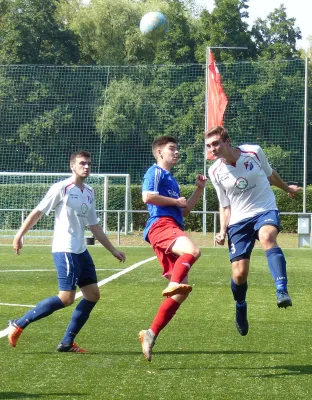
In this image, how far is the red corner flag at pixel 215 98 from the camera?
93.9ft

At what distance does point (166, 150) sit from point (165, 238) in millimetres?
817

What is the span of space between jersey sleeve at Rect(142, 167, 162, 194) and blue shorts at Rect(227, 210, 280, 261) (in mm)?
915

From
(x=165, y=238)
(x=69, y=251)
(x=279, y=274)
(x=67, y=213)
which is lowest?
(x=279, y=274)

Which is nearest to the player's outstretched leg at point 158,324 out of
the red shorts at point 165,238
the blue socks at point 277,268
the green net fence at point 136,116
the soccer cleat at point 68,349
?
the red shorts at point 165,238

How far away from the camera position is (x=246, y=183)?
847 cm

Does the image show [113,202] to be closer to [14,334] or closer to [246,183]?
[246,183]

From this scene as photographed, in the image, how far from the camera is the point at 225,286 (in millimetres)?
14391

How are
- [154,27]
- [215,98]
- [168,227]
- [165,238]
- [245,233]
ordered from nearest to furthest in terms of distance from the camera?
[165,238], [168,227], [245,233], [215,98], [154,27]

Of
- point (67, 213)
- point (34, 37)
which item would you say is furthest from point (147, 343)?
point (34, 37)

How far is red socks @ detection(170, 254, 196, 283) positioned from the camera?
7.68 meters

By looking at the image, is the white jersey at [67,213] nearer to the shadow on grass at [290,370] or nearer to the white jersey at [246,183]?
the white jersey at [246,183]

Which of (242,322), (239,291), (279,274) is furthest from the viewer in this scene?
(239,291)

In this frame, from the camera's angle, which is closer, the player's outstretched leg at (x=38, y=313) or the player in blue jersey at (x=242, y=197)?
the player's outstretched leg at (x=38, y=313)

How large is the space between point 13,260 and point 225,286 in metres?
6.79
